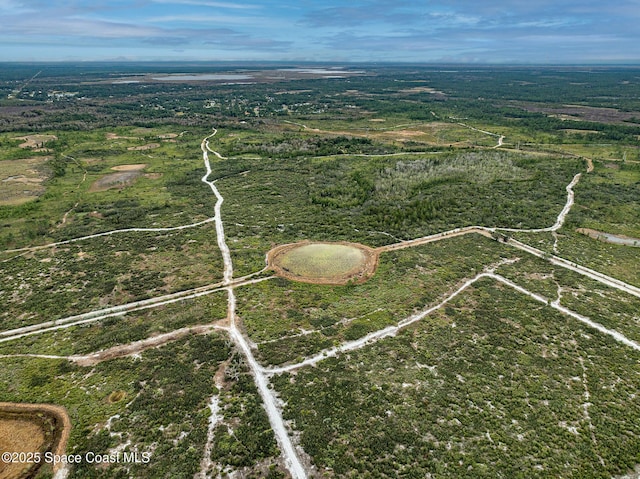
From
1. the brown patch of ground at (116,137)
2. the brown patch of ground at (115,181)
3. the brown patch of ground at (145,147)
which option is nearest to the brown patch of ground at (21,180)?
the brown patch of ground at (115,181)

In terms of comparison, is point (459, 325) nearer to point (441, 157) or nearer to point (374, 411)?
point (374, 411)

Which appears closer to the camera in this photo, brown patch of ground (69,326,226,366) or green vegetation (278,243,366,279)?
brown patch of ground (69,326,226,366)

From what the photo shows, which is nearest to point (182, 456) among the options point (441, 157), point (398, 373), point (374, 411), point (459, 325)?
point (374, 411)

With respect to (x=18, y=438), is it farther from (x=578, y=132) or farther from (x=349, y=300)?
(x=578, y=132)

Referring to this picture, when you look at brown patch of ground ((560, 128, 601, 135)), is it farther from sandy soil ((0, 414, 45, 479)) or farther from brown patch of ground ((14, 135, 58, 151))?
brown patch of ground ((14, 135, 58, 151))

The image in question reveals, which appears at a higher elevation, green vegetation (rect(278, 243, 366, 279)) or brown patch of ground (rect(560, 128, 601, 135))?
brown patch of ground (rect(560, 128, 601, 135))

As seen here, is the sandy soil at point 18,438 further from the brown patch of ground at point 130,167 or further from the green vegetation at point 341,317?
the brown patch of ground at point 130,167

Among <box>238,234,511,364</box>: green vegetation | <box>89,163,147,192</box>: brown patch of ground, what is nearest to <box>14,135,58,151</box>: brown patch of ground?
<box>89,163,147,192</box>: brown patch of ground
